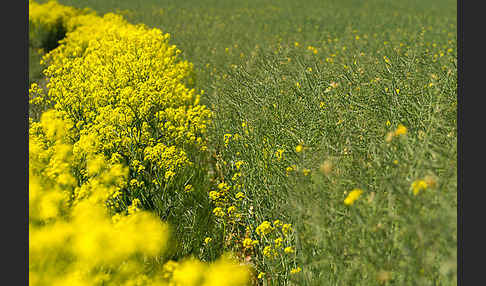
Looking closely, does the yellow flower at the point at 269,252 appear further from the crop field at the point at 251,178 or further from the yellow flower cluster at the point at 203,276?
the yellow flower cluster at the point at 203,276

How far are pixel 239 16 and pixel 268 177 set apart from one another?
43.9 feet

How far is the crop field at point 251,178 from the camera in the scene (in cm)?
201

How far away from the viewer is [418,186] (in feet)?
6.28

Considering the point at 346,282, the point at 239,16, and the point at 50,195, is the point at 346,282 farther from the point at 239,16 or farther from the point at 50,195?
the point at 239,16

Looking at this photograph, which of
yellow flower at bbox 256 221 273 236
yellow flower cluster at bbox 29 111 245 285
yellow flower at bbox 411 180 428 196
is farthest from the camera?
yellow flower at bbox 256 221 273 236

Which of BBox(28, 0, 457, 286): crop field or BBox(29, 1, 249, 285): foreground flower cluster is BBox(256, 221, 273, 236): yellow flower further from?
BBox(29, 1, 249, 285): foreground flower cluster

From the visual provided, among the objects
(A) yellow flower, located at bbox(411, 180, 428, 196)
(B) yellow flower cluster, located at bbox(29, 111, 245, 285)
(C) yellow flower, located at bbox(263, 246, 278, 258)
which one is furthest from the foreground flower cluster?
(A) yellow flower, located at bbox(411, 180, 428, 196)

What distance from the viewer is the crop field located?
2006 mm

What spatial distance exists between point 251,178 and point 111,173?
1218mm

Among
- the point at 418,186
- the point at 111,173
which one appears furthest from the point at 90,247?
the point at 418,186

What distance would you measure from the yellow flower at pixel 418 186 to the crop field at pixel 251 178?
0.12 feet

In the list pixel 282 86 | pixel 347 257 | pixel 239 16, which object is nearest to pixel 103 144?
pixel 282 86

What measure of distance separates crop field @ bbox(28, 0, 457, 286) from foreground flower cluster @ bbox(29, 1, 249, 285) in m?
0.01

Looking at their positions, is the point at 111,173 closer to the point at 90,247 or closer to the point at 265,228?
the point at 90,247
